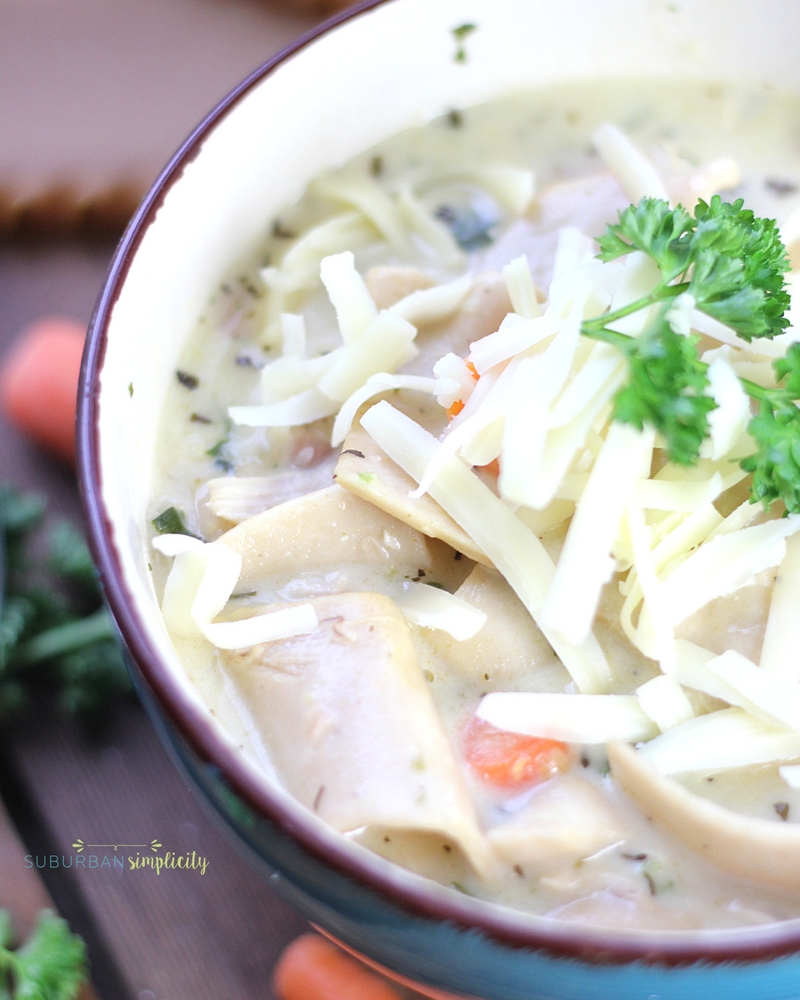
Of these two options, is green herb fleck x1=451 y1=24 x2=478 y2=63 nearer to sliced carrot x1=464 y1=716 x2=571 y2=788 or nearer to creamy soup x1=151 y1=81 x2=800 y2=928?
creamy soup x1=151 y1=81 x2=800 y2=928

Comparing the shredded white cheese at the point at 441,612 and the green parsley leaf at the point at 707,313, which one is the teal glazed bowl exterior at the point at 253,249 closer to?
the shredded white cheese at the point at 441,612

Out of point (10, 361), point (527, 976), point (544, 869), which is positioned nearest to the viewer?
point (527, 976)

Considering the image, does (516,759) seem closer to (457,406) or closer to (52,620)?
(457,406)

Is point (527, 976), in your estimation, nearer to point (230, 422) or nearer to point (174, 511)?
point (174, 511)

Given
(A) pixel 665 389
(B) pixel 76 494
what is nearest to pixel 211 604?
(A) pixel 665 389

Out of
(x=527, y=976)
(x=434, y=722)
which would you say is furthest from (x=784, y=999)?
(x=434, y=722)

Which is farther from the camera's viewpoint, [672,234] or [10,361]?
[10,361]
